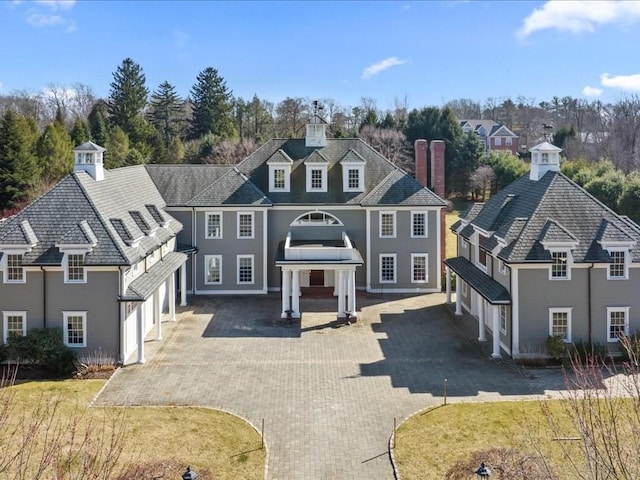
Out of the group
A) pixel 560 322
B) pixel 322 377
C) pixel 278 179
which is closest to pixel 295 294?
pixel 322 377

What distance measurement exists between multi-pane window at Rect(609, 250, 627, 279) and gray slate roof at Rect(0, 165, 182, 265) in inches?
829

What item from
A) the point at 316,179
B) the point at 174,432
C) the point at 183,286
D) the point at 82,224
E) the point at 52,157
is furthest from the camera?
the point at 52,157

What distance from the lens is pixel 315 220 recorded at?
1527 inches

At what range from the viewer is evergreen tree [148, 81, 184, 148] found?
81688 mm

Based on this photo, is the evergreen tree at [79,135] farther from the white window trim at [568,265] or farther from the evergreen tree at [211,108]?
the white window trim at [568,265]

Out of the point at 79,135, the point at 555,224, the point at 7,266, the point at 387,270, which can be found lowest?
the point at 387,270

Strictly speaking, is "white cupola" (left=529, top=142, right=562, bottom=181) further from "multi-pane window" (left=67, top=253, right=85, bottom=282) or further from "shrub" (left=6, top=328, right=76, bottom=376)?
"shrub" (left=6, top=328, right=76, bottom=376)

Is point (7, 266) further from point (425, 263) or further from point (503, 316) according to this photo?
point (425, 263)

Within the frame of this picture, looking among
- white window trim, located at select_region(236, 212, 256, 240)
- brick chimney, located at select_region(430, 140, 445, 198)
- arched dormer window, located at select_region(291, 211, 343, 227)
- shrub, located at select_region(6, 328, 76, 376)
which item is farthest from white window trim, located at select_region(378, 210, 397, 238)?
shrub, located at select_region(6, 328, 76, 376)

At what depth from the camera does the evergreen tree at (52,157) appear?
57625 millimetres

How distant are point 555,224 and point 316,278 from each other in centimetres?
1765

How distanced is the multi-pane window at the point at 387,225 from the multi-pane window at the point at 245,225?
8.72 m

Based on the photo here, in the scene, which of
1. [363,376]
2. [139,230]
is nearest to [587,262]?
[363,376]

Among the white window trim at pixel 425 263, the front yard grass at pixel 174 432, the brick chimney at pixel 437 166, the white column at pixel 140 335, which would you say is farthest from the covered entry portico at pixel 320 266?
the brick chimney at pixel 437 166
